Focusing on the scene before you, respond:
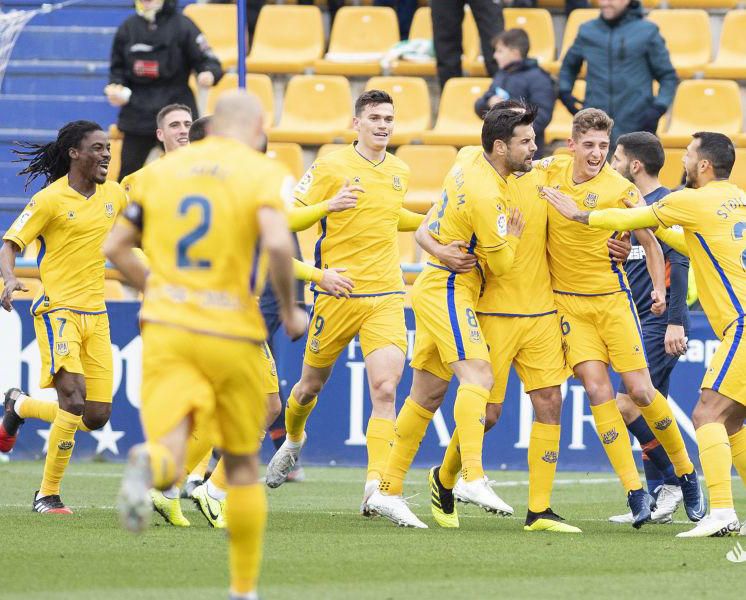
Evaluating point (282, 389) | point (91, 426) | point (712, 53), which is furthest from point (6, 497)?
point (712, 53)

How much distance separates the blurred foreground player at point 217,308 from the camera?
17.6 feet

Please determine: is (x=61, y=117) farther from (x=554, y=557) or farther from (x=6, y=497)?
(x=554, y=557)

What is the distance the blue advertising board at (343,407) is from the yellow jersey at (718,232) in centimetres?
415

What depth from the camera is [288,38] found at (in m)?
16.7

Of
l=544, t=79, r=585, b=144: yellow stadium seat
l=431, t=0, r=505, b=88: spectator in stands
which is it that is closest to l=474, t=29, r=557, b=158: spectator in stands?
l=544, t=79, r=585, b=144: yellow stadium seat

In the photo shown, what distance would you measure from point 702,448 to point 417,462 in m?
4.97

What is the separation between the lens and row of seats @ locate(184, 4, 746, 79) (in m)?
15.7

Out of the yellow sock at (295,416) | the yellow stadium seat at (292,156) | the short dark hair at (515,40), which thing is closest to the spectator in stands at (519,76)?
the short dark hair at (515,40)

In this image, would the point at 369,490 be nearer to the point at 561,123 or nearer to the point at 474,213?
the point at 474,213

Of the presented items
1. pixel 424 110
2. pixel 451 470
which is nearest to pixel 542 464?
pixel 451 470

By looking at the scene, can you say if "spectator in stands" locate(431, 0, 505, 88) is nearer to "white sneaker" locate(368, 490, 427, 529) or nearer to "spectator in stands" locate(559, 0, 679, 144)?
"spectator in stands" locate(559, 0, 679, 144)

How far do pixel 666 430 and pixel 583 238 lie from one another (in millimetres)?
1298

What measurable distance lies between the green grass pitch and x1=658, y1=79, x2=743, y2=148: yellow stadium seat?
240 inches

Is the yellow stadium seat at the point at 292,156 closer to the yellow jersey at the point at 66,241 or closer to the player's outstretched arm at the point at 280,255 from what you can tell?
the yellow jersey at the point at 66,241
